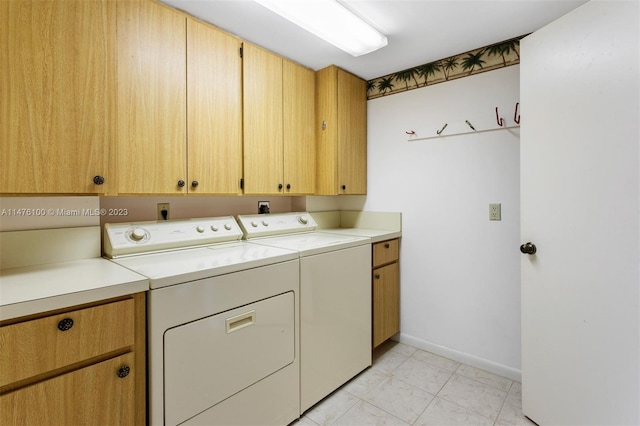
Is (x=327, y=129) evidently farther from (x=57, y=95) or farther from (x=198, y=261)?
(x=57, y=95)

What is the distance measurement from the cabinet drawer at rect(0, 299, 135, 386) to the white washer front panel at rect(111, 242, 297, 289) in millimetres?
162

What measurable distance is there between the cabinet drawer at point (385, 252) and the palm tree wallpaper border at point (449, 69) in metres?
1.25

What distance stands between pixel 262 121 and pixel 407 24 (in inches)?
41.3

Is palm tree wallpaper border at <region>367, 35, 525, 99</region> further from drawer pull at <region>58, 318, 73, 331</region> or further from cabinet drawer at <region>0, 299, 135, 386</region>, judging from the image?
drawer pull at <region>58, 318, 73, 331</region>

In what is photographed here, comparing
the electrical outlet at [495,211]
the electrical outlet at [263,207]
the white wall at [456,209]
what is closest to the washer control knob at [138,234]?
the electrical outlet at [263,207]

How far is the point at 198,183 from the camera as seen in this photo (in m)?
1.77

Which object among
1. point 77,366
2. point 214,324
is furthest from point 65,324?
point 214,324

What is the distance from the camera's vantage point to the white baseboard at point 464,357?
2127 millimetres

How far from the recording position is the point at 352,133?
2.63 meters

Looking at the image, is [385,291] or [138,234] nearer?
[138,234]

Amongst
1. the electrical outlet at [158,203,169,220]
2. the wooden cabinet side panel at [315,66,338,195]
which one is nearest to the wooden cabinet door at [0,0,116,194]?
the electrical outlet at [158,203,169,220]

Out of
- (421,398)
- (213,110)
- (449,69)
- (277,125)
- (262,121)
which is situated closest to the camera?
(213,110)

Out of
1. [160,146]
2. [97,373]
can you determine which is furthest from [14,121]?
[97,373]

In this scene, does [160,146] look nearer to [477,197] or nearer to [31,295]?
[31,295]
